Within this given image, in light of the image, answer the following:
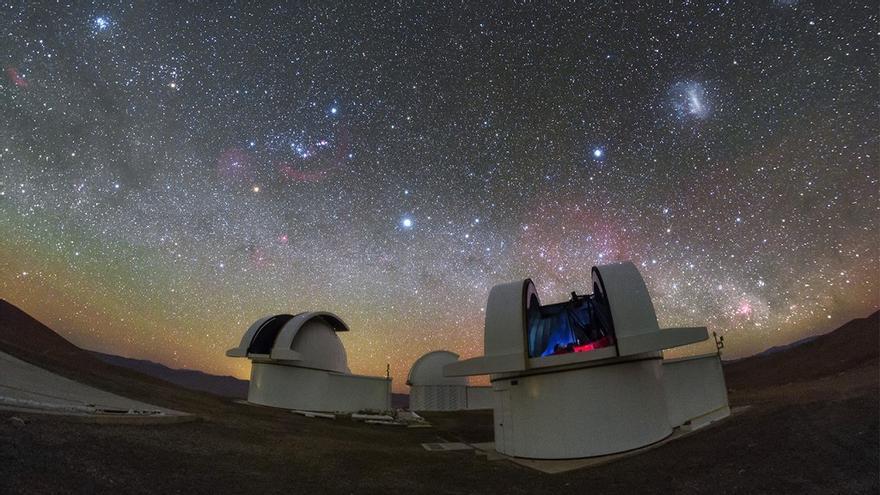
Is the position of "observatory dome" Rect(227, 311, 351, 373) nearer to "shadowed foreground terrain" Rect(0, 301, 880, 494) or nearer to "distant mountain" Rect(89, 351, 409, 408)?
"shadowed foreground terrain" Rect(0, 301, 880, 494)

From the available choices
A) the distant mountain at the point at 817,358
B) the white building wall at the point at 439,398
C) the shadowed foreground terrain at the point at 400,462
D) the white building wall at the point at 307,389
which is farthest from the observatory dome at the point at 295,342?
the distant mountain at the point at 817,358

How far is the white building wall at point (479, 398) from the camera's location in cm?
3734

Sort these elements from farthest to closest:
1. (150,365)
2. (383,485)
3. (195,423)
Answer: (150,365) < (195,423) < (383,485)

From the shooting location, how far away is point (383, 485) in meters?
8.72

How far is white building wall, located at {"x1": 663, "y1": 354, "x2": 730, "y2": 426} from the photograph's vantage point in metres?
15.6

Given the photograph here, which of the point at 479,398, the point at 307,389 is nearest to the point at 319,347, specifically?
the point at 307,389

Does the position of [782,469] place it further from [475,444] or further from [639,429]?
[475,444]

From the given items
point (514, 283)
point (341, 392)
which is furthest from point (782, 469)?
point (341, 392)

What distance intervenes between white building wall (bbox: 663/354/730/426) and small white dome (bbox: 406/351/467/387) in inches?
920

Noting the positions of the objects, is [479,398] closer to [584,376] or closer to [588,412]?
[588,412]

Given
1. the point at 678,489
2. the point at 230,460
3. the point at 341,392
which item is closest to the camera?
the point at 678,489

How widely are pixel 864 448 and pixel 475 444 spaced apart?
12.5m

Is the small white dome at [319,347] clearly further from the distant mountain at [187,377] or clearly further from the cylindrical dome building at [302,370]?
the distant mountain at [187,377]

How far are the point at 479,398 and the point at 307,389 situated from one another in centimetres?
1611
